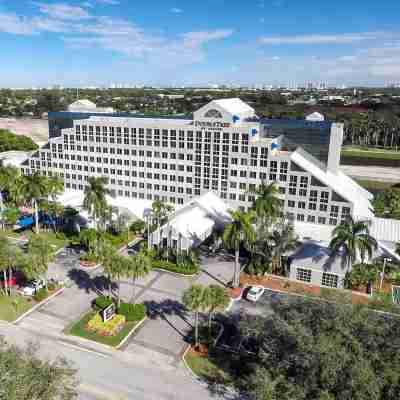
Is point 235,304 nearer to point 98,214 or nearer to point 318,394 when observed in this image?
point 318,394

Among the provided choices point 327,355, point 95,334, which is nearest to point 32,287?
point 95,334

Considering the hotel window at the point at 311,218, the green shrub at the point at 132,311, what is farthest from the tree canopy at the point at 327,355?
the hotel window at the point at 311,218

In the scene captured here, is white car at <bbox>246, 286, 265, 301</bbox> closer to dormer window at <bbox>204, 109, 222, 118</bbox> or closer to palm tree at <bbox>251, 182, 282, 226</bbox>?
palm tree at <bbox>251, 182, 282, 226</bbox>

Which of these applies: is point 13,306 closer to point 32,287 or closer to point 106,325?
point 32,287

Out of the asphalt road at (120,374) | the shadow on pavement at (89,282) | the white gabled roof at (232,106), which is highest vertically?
the white gabled roof at (232,106)

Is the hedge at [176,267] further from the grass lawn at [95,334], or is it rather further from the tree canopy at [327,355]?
the tree canopy at [327,355]

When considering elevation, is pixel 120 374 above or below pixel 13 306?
below

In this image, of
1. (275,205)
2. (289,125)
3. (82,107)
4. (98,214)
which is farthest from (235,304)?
(82,107)
